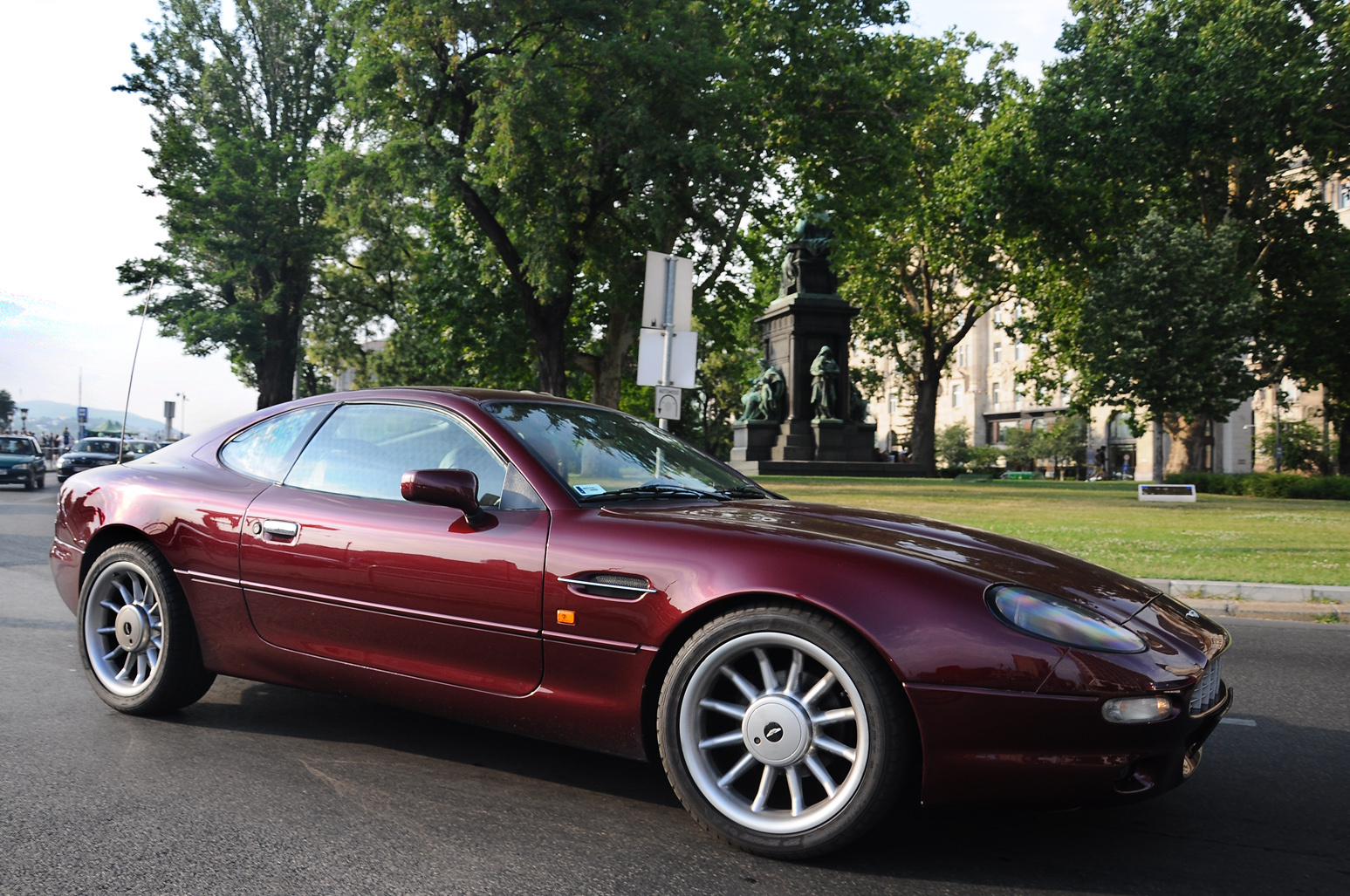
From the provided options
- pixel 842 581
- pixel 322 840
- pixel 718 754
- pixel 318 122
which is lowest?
pixel 322 840

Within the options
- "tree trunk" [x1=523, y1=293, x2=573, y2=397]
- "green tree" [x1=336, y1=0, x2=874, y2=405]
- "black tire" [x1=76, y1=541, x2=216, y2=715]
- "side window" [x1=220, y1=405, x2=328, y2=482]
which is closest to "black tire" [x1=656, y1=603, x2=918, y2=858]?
"side window" [x1=220, y1=405, x2=328, y2=482]

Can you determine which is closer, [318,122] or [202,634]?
[202,634]

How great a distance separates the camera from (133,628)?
4.32 metres

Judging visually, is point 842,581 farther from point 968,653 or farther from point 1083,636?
point 1083,636

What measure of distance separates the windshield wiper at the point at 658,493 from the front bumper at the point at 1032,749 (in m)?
1.27

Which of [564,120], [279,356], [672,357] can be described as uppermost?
[564,120]

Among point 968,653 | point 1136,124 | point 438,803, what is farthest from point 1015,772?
point 1136,124

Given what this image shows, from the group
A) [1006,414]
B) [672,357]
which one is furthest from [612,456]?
[1006,414]

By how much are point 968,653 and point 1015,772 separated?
1.06 feet

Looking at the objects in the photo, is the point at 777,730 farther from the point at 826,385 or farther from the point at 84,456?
the point at 84,456

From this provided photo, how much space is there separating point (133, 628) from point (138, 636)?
4 cm

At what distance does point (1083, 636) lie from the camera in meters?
2.78

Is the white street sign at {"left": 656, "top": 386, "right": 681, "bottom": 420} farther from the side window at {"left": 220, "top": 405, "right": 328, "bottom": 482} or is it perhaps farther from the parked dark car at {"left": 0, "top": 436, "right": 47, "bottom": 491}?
the parked dark car at {"left": 0, "top": 436, "right": 47, "bottom": 491}

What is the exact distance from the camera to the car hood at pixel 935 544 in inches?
119
